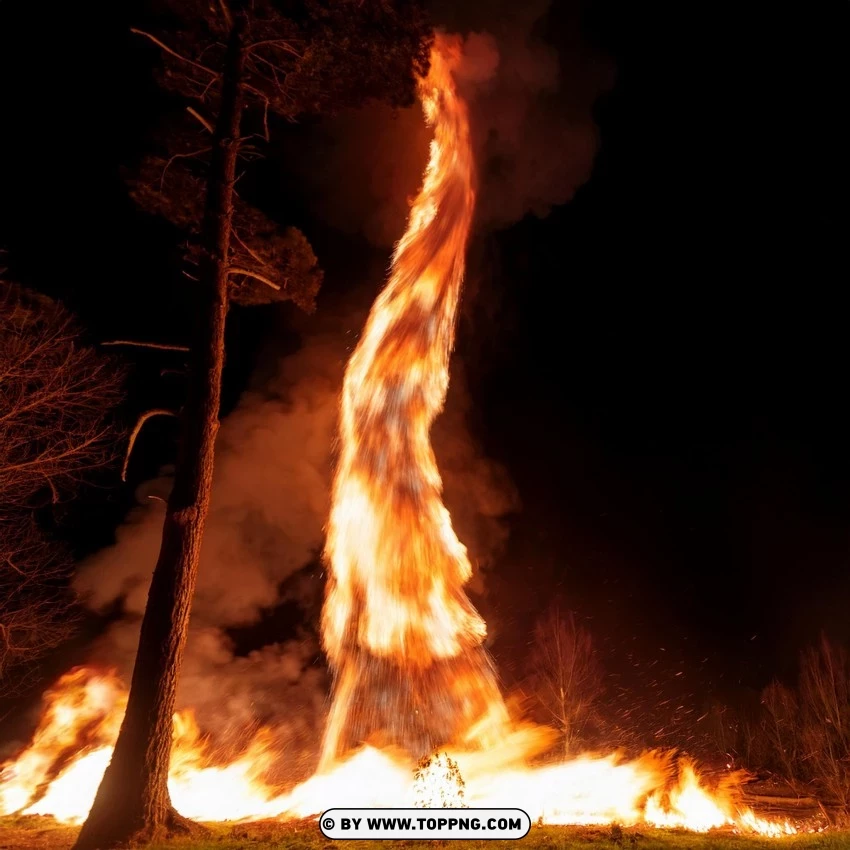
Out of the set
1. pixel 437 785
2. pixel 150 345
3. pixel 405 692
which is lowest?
pixel 437 785

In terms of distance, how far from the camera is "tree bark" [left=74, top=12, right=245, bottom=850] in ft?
20.2

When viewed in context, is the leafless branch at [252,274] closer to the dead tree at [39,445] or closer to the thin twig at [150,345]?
the thin twig at [150,345]

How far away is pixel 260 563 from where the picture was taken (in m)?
12.7

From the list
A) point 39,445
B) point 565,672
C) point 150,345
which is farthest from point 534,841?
point 565,672

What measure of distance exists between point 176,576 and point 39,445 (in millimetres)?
5908

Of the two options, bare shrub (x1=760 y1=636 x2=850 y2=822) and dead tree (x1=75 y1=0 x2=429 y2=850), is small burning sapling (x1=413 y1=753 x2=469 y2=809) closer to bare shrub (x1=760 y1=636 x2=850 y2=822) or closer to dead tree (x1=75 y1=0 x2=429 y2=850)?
dead tree (x1=75 y1=0 x2=429 y2=850)

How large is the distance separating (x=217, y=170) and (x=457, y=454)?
31.5 feet

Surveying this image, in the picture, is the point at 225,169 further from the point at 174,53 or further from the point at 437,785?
the point at 437,785

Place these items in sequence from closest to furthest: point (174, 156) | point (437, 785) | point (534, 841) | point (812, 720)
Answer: point (534, 841) → point (437, 785) → point (174, 156) → point (812, 720)

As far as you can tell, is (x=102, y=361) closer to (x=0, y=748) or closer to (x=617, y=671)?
(x=0, y=748)

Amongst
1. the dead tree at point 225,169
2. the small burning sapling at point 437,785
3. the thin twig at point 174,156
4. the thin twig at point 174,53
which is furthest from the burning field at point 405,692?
the thin twig at point 174,156

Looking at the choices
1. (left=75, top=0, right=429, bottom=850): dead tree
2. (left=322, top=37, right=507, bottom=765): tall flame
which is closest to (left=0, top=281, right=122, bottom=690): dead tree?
(left=75, top=0, right=429, bottom=850): dead tree

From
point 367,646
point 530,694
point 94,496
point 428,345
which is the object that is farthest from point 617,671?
point 94,496

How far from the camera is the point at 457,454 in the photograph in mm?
16359
